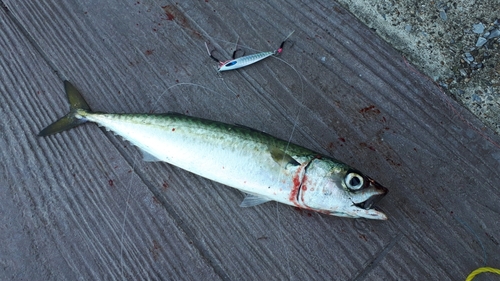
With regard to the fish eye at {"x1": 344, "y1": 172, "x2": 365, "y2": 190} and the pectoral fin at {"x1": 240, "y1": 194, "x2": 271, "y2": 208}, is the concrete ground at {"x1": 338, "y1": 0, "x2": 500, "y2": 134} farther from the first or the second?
the pectoral fin at {"x1": 240, "y1": 194, "x2": 271, "y2": 208}

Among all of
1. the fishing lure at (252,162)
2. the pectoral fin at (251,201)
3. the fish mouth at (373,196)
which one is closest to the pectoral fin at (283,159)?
the fishing lure at (252,162)

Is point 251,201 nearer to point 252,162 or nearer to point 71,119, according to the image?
point 252,162

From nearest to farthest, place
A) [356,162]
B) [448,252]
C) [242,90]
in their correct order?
[448,252] → [356,162] → [242,90]

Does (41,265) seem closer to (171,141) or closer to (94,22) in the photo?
(171,141)

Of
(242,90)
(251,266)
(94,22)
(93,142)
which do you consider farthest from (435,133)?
(94,22)

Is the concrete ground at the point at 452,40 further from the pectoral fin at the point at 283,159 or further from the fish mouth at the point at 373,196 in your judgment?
the pectoral fin at the point at 283,159

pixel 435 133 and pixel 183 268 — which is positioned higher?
pixel 435 133
